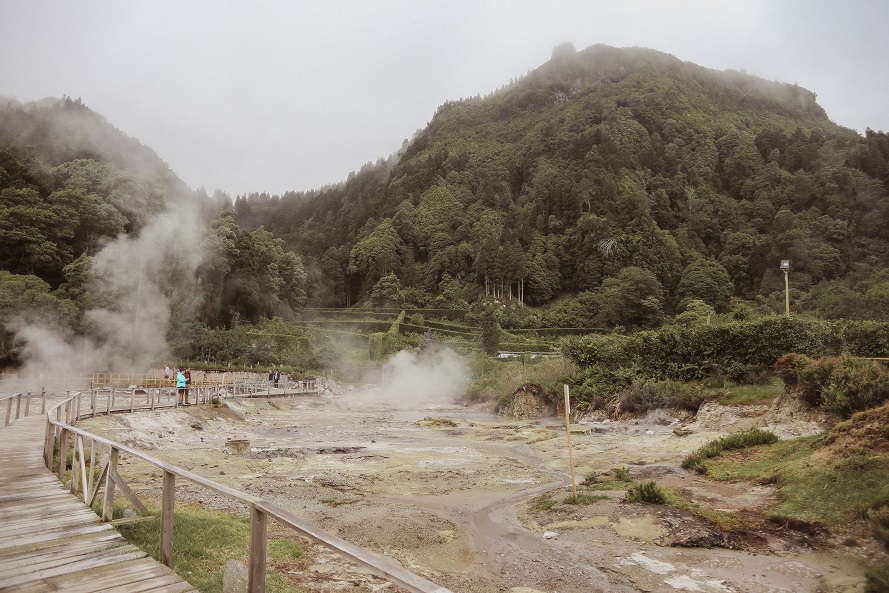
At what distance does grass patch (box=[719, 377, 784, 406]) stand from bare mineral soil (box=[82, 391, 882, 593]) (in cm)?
69

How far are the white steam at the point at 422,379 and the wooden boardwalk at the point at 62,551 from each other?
3791 cm

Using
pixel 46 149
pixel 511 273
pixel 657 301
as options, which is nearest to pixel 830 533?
Result: pixel 46 149

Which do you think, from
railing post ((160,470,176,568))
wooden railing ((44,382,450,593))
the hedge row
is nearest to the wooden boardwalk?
railing post ((160,470,176,568))

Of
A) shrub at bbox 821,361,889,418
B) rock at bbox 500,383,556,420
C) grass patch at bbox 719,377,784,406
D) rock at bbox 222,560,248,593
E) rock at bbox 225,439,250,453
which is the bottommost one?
rock at bbox 500,383,556,420

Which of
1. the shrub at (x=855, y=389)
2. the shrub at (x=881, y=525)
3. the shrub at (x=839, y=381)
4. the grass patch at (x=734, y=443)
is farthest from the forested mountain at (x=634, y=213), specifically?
the shrub at (x=881, y=525)

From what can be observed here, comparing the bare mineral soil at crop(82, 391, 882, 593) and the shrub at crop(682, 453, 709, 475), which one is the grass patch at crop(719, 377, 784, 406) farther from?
the shrub at crop(682, 453, 709, 475)

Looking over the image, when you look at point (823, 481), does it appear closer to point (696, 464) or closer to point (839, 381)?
point (696, 464)

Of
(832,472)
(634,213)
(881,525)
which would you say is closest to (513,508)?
(832,472)

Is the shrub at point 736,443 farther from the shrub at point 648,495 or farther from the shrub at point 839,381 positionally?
the shrub at point 648,495

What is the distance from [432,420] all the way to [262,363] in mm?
30752

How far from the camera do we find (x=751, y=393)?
71.3 feet

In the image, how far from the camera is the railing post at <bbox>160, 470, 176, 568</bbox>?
522 centimetres

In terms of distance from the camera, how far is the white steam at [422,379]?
51.4 metres

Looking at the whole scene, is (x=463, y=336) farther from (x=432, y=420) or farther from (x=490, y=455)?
(x=490, y=455)
